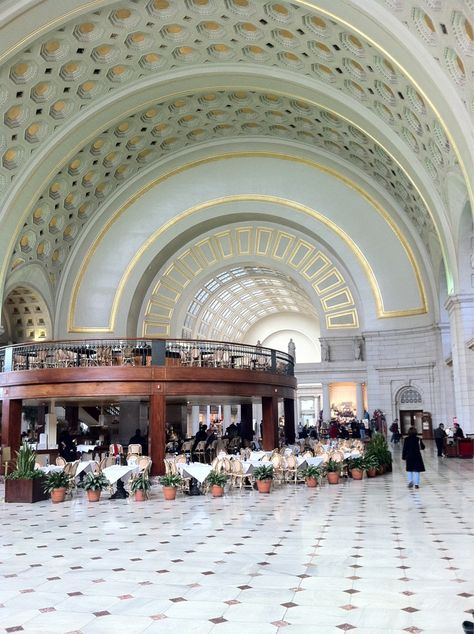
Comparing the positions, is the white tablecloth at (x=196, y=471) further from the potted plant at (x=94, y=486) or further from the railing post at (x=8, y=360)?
the railing post at (x=8, y=360)

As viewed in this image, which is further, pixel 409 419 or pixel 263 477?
pixel 409 419

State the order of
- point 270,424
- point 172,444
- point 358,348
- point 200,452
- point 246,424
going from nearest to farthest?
1. point 270,424
2. point 200,452
3. point 172,444
4. point 246,424
5. point 358,348

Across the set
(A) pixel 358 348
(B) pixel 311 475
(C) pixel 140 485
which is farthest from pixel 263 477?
(A) pixel 358 348

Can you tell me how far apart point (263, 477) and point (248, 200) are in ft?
61.2

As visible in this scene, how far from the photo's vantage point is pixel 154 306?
3197 cm

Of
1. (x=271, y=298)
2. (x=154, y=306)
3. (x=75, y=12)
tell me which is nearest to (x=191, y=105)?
(x=75, y=12)

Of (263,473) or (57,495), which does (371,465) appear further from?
(57,495)

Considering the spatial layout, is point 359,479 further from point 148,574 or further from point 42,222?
point 42,222

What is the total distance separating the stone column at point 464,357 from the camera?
20.3 m

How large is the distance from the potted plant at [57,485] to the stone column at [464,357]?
1314 centimetres

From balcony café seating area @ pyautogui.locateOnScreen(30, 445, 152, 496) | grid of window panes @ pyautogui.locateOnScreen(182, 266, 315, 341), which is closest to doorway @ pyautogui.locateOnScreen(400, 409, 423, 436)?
grid of window panes @ pyautogui.locateOnScreen(182, 266, 315, 341)

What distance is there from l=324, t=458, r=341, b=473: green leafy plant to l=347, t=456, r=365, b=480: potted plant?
49cm

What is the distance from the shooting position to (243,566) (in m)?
7.33

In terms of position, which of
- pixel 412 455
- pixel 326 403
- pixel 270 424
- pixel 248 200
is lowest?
pixel 412 455
